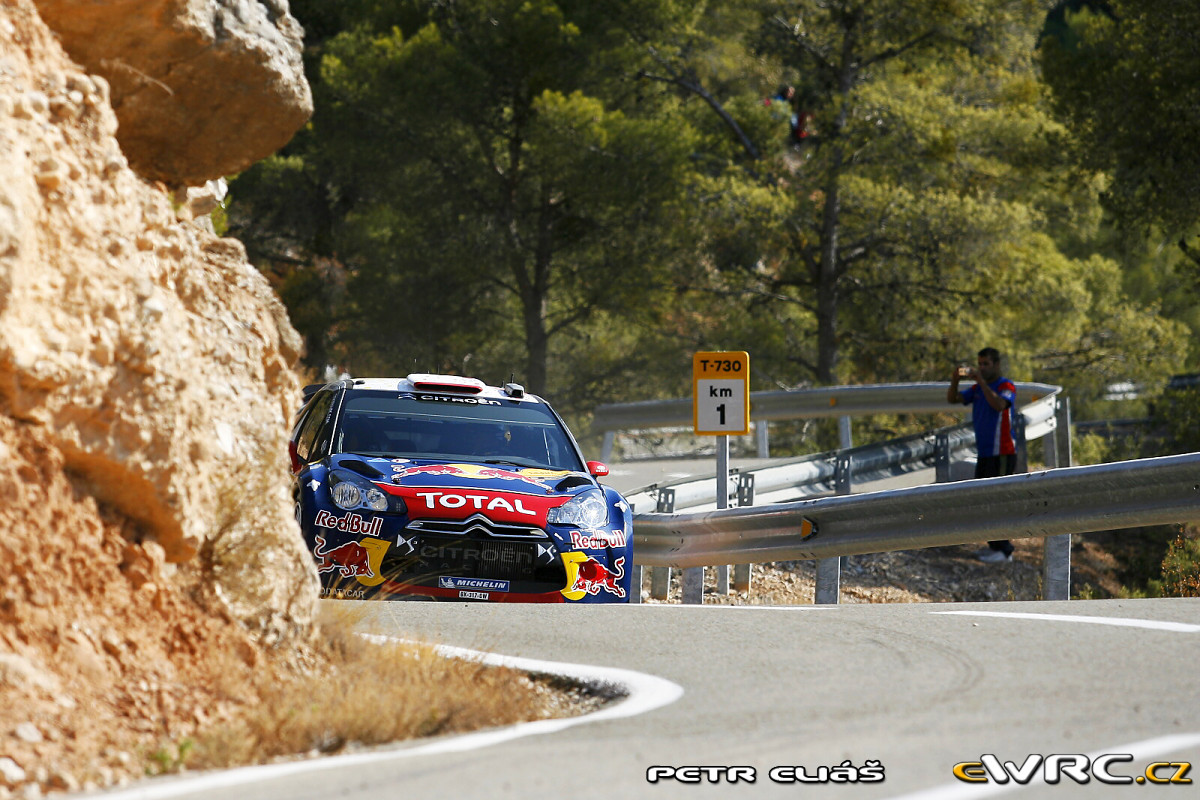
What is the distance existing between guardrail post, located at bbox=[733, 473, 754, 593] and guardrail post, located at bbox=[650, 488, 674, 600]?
27.1 inches

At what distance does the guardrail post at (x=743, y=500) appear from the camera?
41.8 feet

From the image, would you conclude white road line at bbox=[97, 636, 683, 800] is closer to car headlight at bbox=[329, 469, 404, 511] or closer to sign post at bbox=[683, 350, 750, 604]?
car headlight at bbox=[329, 469, 404, 511]

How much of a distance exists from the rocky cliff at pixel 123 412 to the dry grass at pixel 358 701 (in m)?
0.14

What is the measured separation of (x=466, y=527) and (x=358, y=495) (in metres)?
0.69

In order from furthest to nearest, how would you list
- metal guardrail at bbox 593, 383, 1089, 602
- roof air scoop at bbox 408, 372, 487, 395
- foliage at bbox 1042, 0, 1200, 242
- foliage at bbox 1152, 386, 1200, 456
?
1. foliage at bbox 1042, 0, 1200, 242
2. foliage at bbox 1152, 386, 1200, 456
3. metal guardrail at bbox 593, 383, 1089, 602
4. roof air scoop at bbox 408, 372, 487, 395

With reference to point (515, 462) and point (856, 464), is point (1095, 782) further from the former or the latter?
point (856, 464)

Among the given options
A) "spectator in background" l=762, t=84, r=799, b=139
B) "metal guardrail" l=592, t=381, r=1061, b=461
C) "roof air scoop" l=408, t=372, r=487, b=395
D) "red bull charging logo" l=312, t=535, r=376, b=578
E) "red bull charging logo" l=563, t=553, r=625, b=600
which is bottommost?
"red bull charging logo" l=563, t=553, r=625, b=600

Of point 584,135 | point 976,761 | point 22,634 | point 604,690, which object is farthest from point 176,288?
point 584,135

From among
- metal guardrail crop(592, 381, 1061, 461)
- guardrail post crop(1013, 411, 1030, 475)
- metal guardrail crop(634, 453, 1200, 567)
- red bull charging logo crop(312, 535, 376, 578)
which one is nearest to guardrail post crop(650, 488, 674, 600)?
metal guardrail crop(634, 453, 1200, 567)

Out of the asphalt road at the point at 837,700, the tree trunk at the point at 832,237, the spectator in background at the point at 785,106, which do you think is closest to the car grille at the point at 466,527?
the asphalt road at the point at 837,700

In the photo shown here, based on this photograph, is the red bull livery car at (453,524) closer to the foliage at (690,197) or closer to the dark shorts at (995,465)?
the dark shorts at (995,465)

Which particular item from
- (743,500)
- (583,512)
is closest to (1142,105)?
(743,500)

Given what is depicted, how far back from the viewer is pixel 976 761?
4.65 metres

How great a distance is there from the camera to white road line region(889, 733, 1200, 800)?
4.29m
